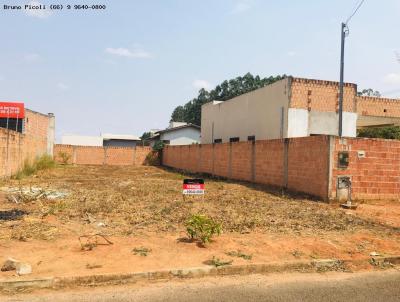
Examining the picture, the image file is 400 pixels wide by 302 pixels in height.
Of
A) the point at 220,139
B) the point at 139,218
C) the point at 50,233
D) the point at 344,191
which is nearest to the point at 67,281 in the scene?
the point at 50,233

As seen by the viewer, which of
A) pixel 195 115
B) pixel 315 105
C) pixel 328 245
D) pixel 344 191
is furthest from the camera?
pixel 195 115

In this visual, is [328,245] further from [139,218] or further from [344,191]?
[344,191]

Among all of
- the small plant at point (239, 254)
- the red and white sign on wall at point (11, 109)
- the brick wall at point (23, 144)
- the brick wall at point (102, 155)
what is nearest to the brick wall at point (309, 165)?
the small plant at point (239, 254)

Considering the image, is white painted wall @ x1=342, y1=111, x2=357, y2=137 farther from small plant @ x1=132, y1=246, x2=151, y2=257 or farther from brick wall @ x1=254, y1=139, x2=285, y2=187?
small plant @ x1=132, y1=246, x2=151, y2=257

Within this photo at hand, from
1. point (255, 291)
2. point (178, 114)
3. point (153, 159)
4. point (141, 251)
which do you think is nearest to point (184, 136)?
point (153, 159)

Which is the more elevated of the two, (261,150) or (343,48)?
(343,48)

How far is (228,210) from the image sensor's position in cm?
1116

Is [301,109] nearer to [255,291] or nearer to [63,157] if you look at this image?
[255,291]

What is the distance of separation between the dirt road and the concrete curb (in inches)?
7.4

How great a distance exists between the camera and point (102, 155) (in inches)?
1711

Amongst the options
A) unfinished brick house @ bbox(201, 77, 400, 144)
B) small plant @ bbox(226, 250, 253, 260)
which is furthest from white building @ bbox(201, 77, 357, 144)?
small plant @ bbox(226, 250, 253, 260)

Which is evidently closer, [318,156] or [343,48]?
[318,156]

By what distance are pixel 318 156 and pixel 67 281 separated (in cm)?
1110

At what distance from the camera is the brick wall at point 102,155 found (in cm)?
4269
